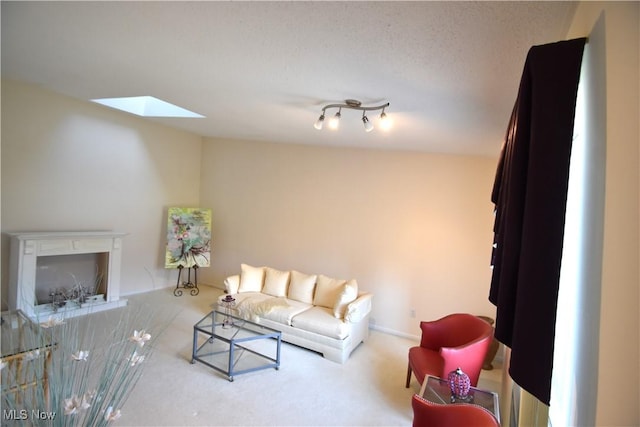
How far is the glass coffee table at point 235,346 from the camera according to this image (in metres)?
3.46

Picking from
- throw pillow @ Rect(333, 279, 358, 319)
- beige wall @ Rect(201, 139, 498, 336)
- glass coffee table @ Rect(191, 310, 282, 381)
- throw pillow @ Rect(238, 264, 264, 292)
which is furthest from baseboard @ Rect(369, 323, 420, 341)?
throw pillow @ Rect(238, 264, 264, 292)

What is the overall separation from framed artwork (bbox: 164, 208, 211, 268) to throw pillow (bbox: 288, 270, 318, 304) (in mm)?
2228

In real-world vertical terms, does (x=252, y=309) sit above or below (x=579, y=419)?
below

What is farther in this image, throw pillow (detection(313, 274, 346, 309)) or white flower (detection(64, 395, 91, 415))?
throw pillow (detection(313, 274, 346, 309))

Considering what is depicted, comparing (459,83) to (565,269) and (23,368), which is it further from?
(23,368)

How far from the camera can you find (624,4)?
0.77 m

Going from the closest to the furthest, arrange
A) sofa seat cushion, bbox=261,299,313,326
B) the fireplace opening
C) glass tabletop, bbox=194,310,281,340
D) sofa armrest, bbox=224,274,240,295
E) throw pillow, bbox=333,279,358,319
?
glass tabletop, bbox=194,310,281,340
throw pillow, bbox=333,279,358,319
sofa seat cushion, bbox=261,299,313,326
the fireplace opening
sofa armrest, bbox=224,274,240,295

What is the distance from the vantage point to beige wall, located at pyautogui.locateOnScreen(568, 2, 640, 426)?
0.74 m

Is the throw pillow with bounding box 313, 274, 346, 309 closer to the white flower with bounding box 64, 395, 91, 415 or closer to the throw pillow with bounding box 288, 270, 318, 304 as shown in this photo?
the throw pillow with bounding box 288, 270, 318, 304

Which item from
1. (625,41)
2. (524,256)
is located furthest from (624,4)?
(524,256)

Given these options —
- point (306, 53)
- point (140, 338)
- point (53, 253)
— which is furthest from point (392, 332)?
point (53, 253)

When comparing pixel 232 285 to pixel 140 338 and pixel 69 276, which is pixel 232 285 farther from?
pixel 140 338

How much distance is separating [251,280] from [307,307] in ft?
3.67

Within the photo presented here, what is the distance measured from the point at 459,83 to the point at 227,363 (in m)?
3.47
